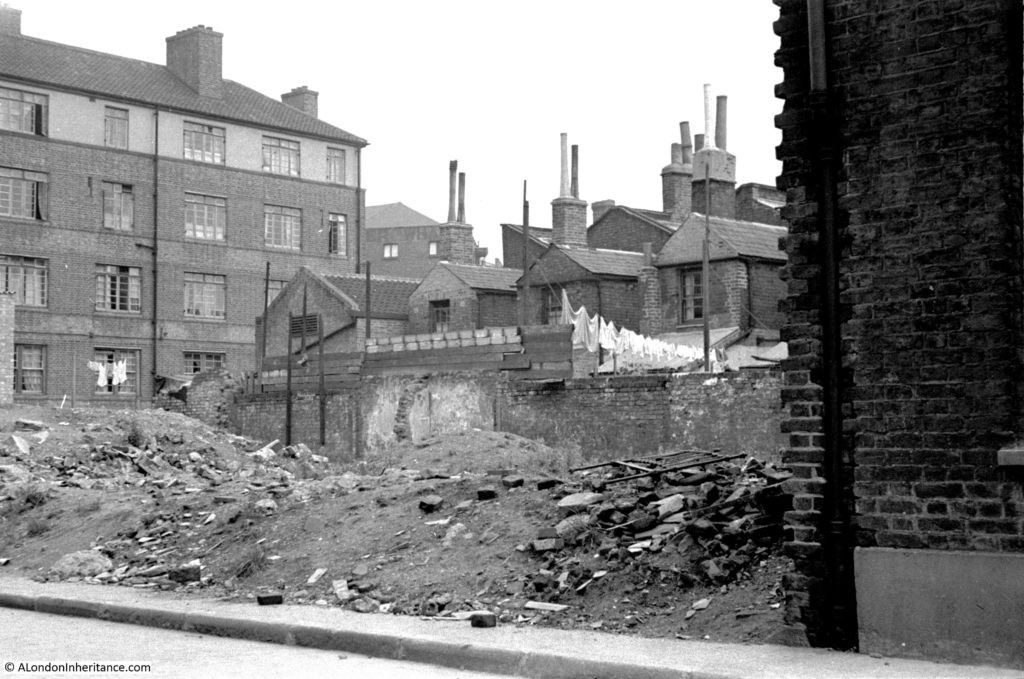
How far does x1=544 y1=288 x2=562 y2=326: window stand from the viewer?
156ft

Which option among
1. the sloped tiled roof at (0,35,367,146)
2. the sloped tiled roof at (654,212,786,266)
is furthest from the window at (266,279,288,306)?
the sloped tiled roof at (654,212,786,266)

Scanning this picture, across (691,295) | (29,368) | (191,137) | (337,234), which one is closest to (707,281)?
(691,295)

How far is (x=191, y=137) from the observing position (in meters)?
55.7

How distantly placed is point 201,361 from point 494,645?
48845 mm

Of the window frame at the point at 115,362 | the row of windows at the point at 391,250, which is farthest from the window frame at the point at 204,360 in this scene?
the row of windows at the point at 391,250

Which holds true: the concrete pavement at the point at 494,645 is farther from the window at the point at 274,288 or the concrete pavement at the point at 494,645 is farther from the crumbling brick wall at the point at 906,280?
the window at the point at 274,288

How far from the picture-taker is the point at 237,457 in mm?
29781

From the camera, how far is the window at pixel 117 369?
168ft

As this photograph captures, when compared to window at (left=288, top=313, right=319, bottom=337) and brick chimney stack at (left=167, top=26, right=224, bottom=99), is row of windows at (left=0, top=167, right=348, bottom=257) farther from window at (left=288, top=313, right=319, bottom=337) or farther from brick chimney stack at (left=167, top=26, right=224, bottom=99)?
window at (left=288, top=313, right=319, bottom=337)

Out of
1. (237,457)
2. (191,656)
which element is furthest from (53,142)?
(191,656)

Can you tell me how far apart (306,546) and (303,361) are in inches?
1169

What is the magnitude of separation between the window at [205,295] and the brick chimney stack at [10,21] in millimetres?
12895

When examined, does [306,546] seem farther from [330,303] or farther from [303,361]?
[330,303]

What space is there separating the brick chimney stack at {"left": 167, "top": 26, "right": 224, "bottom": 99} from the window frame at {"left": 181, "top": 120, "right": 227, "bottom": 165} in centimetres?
203
